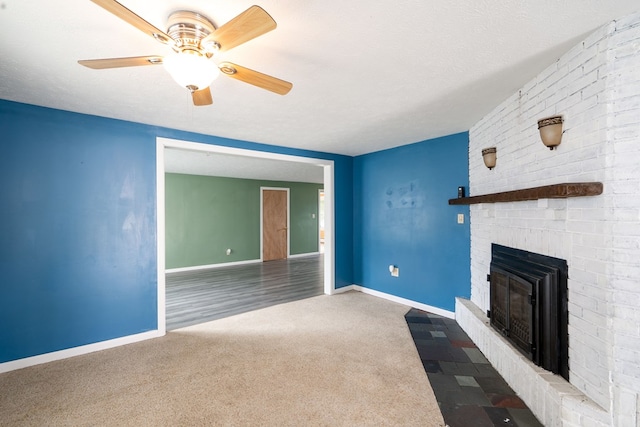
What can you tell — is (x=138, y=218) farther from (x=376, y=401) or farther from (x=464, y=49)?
(x=464, y=49)

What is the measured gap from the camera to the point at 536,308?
2004 mm

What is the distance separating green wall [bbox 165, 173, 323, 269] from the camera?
268 inches

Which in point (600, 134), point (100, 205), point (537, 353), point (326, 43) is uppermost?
point (326, 43)

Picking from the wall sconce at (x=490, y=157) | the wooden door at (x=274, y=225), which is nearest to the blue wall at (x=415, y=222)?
the wall sconce at (x=490, y=157)

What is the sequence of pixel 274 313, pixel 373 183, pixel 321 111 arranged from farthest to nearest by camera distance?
pixel 373 183
pixel 274 313
pixel 321 111

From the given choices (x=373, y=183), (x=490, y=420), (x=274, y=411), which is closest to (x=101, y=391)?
(x=274, y=411)

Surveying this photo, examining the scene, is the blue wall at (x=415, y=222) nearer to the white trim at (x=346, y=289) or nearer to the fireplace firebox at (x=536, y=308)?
the white trim at (x=346, y=289)

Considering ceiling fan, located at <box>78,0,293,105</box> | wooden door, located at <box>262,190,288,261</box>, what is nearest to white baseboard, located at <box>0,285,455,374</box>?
ceiling fan, located at <box>78,0,293,105</box>

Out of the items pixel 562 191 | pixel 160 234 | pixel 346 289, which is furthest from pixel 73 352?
pixel 562 191

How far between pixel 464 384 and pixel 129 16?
3078mm

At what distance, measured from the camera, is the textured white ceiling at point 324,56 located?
142 cm

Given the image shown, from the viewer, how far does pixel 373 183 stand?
4.87 metres

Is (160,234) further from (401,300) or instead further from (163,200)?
(401,300)

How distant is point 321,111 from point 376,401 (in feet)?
8.25
